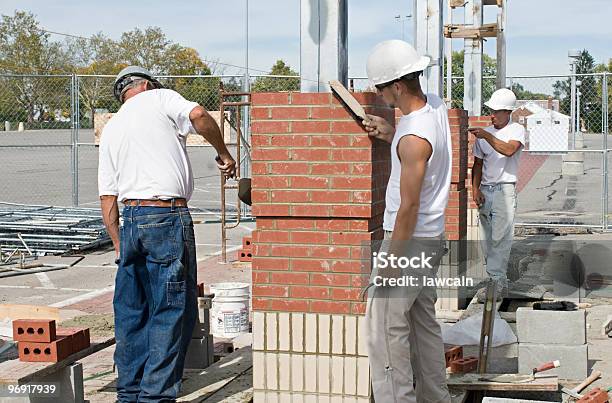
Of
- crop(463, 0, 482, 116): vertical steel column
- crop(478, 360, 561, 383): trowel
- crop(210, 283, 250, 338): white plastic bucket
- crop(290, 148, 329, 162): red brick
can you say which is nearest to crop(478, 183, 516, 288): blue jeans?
crop(210, 283, 250, 338): white plastic bucket

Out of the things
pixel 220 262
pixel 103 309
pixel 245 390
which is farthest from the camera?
pixel 220 262

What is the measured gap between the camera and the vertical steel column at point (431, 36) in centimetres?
923

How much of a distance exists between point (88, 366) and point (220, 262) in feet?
18.6

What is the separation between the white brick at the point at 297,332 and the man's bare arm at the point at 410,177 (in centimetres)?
97

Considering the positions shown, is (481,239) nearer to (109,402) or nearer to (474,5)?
(474,5)

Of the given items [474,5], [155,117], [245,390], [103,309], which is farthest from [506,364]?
[474,5]

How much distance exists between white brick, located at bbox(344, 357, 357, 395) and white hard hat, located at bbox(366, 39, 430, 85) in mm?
1635

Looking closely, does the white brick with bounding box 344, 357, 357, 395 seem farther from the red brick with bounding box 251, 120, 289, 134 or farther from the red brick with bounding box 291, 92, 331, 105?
the red brick with bounding box 291, 92, 331, 105

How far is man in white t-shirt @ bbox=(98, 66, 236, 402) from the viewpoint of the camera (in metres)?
5.08

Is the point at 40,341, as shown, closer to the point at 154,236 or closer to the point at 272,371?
the point at 154,236

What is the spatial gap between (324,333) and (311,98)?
1.37 meters

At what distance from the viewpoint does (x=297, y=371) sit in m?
5.19

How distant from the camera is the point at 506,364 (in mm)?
6895

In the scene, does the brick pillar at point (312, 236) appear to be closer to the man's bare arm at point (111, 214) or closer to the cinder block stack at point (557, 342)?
the man's bare arm at point (111, 214)
